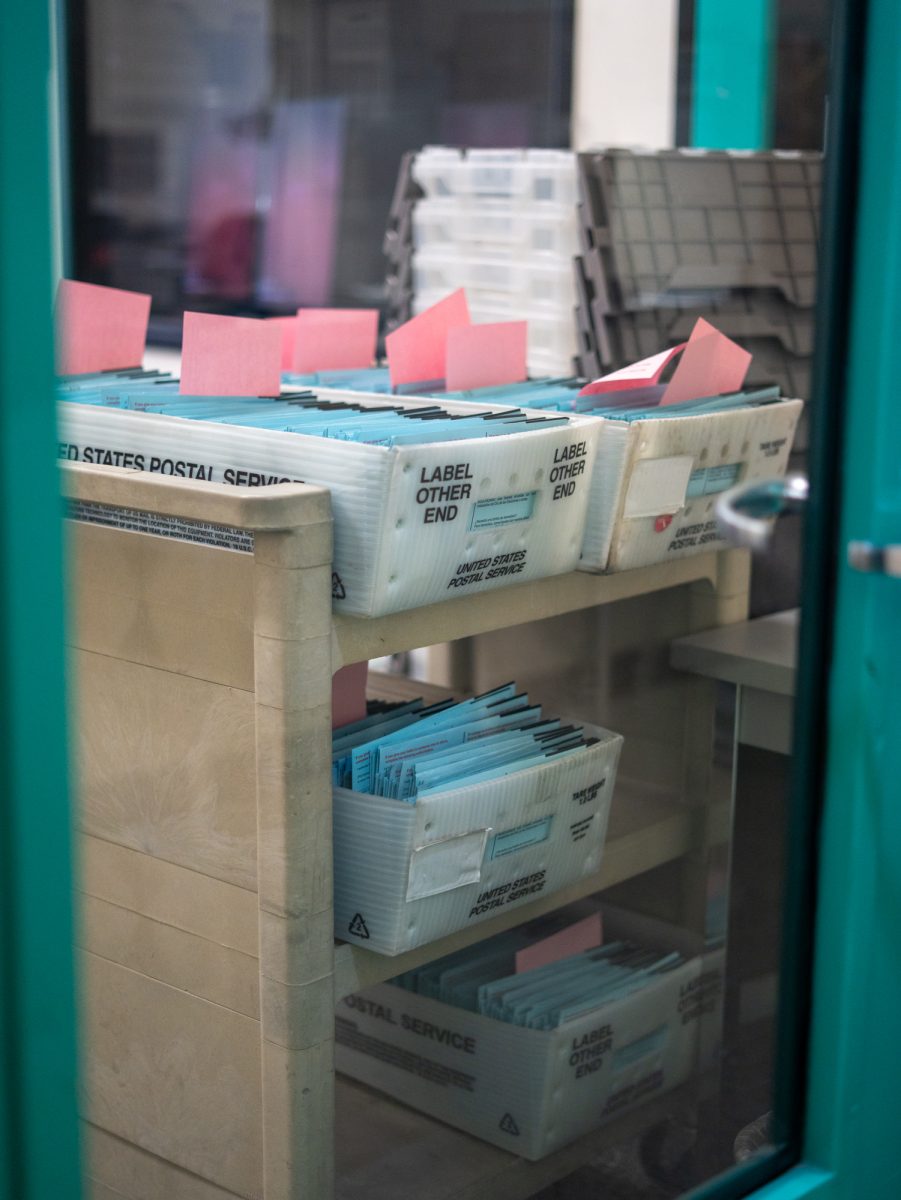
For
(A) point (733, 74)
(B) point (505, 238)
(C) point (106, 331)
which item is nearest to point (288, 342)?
(C) point (106, 331)

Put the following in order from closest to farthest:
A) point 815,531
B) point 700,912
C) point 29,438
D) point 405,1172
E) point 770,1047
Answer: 1. point 29,438
2. point 815,531
3. point 770,1047
4. point 405,1172
5. point 700,912

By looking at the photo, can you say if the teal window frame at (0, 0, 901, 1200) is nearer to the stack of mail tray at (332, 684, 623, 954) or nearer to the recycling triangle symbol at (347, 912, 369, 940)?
the stack of mail tray at (332, 684, 623, 954)

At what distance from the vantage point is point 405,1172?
1.43m

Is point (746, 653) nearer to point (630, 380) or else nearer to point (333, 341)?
point (630, 380)

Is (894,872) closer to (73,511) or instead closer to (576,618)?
(576,618)

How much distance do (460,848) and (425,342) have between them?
0.59 meters

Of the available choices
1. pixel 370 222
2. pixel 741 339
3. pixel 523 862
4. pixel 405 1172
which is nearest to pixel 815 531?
pixel 523 862

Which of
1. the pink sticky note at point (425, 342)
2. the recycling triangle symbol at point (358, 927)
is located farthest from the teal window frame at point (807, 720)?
the pink sticky note at point (425, 342)

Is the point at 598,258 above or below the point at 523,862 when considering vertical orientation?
above

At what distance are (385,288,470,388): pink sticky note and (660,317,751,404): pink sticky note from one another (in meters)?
0.25

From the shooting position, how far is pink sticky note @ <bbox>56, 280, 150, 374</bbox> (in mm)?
1511

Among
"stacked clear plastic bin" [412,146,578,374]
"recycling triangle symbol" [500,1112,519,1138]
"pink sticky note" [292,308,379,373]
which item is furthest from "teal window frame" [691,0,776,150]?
"recycling triangle symbol" [500,1112,519,1138]

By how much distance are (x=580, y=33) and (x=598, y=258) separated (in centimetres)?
137

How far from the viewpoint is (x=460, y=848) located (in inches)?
48.4
